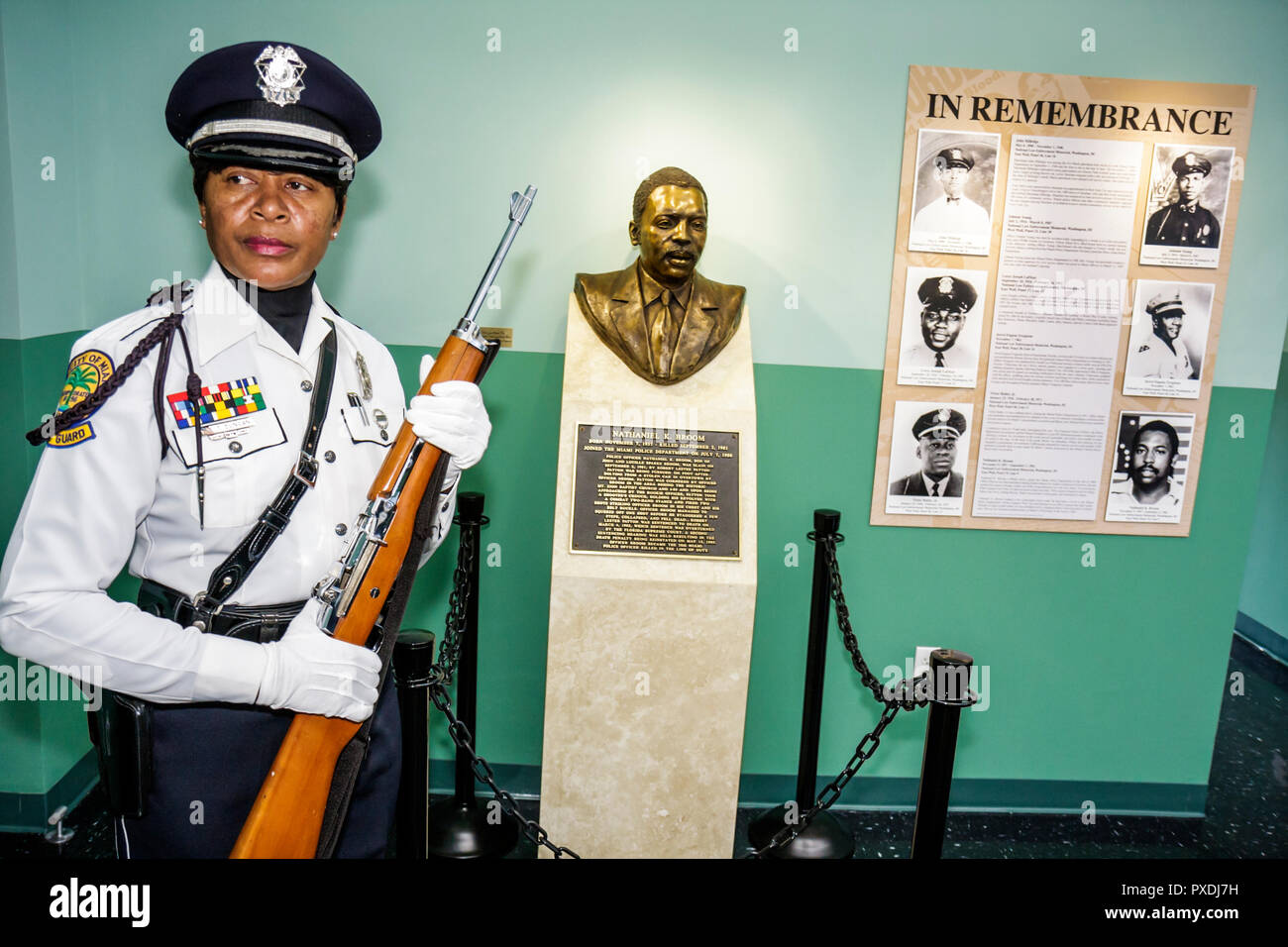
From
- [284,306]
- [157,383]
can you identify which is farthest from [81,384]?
[284,306]

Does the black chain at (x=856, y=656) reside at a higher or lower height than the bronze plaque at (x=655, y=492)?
lower

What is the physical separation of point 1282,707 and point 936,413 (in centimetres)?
302

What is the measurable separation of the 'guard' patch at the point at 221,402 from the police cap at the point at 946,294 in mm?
2452

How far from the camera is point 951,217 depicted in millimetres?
3037

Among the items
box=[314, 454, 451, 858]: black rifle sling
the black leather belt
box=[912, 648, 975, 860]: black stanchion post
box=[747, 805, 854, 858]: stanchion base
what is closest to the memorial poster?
box=[912, 648, 975, 860]: black stanchion post

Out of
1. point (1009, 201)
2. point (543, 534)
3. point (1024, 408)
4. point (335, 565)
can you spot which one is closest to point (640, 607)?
point (543, 534)

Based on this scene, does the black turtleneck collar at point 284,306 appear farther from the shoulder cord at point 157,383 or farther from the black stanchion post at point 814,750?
the black stanchion post at point 814,750

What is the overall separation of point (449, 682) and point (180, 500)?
117 cm

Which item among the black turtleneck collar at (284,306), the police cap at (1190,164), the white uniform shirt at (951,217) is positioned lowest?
the black turtleneck collar at (284,306)

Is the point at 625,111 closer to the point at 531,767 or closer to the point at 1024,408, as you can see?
the point at 1024,408

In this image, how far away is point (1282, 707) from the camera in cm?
432

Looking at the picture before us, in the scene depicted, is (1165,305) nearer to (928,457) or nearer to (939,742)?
(928,457)

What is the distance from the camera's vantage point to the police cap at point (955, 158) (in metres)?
2.99

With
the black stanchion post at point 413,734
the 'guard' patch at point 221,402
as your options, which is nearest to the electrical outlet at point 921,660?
the black stanchion post at point 413,734
